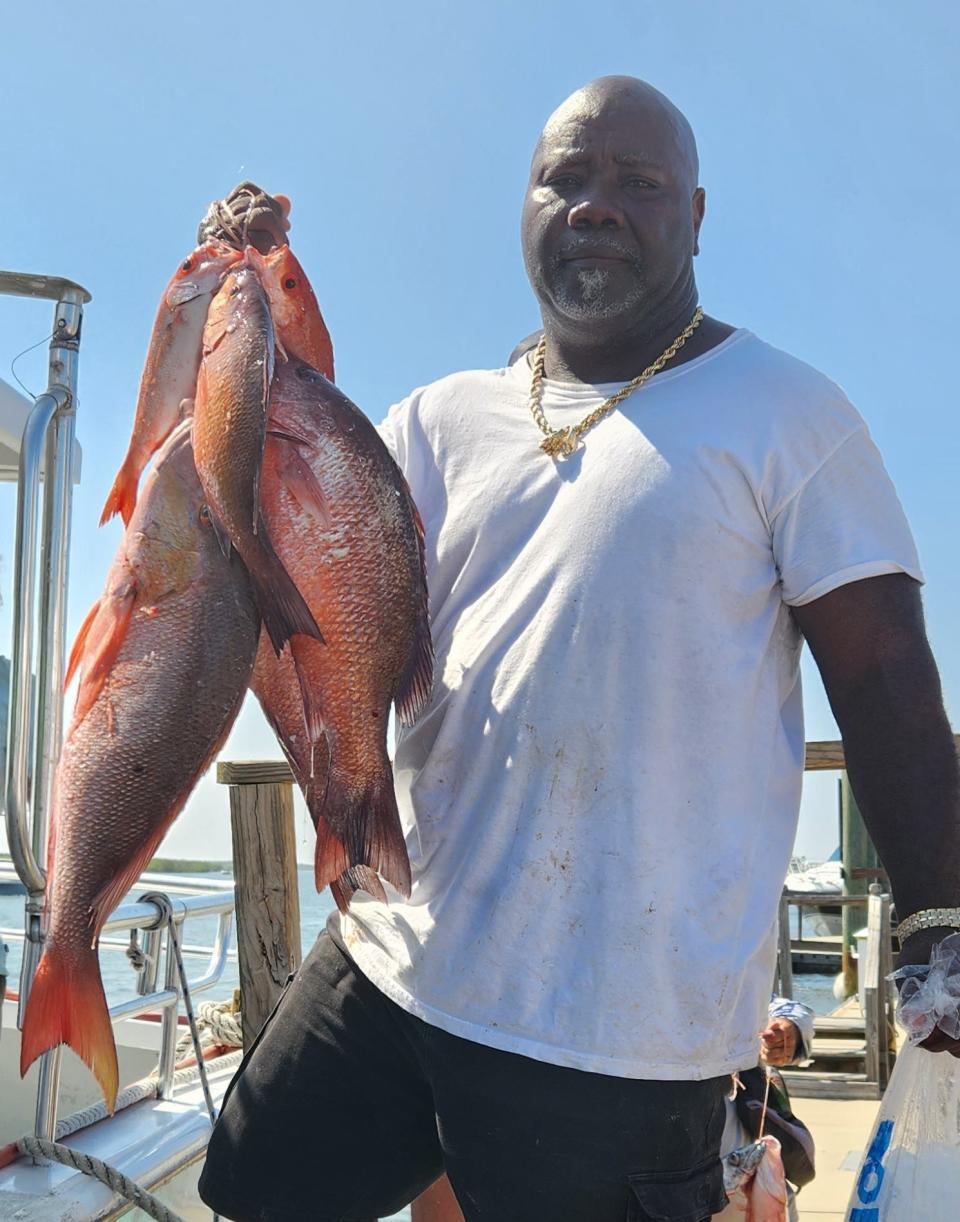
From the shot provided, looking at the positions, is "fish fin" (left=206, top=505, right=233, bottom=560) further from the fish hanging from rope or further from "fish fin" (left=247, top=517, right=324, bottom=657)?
the fish hanging from rope

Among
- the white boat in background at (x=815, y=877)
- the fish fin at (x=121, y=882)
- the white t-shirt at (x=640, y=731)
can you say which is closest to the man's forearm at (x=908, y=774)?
the white t-shirt at (x=640, y=731)

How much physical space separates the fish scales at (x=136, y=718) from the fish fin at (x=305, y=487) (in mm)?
139

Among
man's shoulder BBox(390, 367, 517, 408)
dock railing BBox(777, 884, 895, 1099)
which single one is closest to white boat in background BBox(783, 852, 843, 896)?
dock railing BBox(777, 884, 895, 1099)

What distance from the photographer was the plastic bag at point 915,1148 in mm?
2002

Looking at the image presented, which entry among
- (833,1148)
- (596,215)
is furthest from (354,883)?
(833,1148)

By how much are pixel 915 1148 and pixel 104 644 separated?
5.12ft

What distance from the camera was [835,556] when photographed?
1.96 m

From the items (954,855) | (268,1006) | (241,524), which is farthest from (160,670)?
(268,1006)

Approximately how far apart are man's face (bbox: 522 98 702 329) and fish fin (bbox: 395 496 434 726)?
1.99ft

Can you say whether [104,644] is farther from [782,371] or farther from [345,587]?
[782,371]

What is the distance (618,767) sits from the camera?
196cm

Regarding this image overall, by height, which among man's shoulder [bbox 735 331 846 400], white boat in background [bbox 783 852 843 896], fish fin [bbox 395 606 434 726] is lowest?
white boat in background [bbox 783 852 843 896]

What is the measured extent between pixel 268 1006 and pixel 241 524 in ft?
6.66

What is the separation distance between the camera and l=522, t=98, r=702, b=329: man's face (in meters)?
2.22
